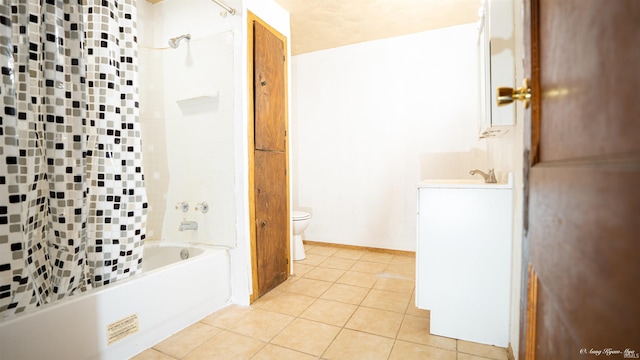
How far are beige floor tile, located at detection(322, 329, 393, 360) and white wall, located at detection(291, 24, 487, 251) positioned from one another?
161cm

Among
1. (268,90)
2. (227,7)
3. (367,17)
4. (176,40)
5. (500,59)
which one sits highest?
(367,17)

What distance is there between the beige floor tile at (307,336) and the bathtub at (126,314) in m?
0.60

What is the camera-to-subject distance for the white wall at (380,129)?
2.85m

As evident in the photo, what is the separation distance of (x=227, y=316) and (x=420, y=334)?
1.23 m

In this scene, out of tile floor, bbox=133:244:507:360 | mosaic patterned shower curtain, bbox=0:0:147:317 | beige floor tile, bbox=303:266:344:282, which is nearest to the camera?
mosaic patterned shower curtain, bbox=0:0:147:317

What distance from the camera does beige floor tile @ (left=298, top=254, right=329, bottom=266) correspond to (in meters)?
2.93

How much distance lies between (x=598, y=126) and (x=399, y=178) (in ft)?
9.33

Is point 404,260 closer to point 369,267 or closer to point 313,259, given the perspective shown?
point 369,267

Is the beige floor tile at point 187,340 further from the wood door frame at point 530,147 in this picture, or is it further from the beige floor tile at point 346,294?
the wood door frame at point 530,147

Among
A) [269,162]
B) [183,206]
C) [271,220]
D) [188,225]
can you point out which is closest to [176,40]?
[269,162]

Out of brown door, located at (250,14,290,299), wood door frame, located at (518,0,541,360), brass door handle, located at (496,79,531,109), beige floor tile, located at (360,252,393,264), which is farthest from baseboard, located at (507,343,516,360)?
brown door, located at (250,14,290,299)

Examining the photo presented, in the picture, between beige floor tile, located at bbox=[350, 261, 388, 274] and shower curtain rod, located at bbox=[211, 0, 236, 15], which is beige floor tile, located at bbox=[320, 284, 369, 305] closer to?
beige floor tile, located at bbox=[350, 261, 388, 274]

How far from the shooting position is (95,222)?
4.86 ft

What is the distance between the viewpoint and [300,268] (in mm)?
2785
